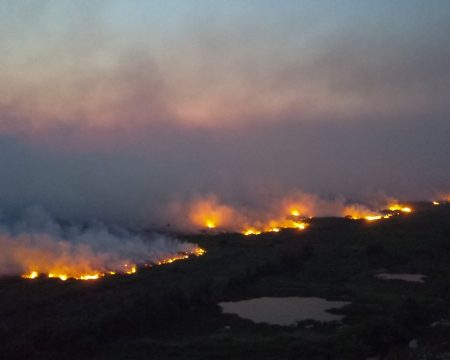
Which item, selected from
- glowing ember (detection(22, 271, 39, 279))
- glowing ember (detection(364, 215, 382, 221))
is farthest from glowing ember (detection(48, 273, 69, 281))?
glowing ember (detection(364, 215, 382, 221))

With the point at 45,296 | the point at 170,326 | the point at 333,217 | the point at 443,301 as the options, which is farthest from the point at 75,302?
the point at 333,217

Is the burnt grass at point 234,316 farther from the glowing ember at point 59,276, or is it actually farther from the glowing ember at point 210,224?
the glowing ember at point 210,224

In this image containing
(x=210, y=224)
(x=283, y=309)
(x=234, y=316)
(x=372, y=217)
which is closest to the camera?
(x=234, y=316)

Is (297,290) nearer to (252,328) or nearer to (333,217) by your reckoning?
(252,328)

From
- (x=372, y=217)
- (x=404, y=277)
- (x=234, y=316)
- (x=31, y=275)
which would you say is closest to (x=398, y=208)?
(x=372, y=217)

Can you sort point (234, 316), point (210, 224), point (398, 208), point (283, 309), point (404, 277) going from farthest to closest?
point (398, 208), point (210, 224), point (404, 277), point (283, 309), point (234, 316)

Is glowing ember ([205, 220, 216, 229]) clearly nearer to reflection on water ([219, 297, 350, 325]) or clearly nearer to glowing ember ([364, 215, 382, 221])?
glowing ember ([364, 215, 382, 221])

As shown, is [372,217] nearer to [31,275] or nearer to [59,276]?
[59,276]
